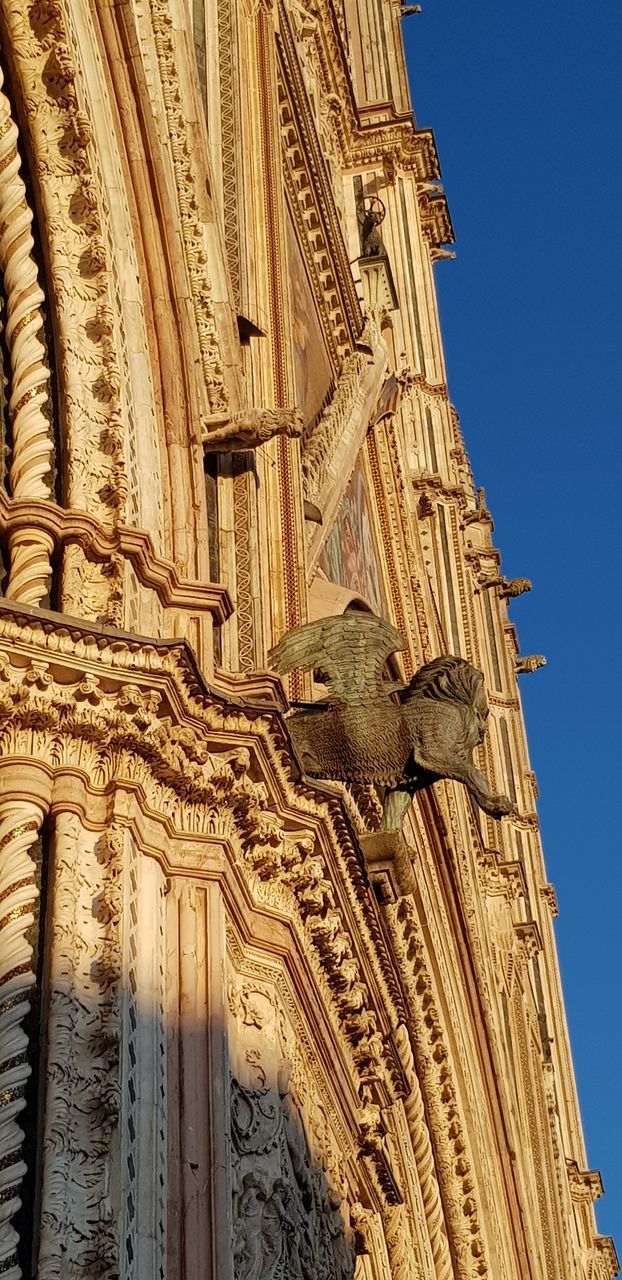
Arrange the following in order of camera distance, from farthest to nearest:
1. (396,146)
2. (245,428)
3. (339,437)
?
(396,146) → (339,437) → (245,428)

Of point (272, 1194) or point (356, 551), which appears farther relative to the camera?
point (356, 551)

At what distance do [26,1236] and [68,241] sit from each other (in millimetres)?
4540

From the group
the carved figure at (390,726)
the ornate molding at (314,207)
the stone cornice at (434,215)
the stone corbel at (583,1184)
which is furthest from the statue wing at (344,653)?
the stone corbel at (583,1184)

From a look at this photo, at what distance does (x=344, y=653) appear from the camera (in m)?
9.03

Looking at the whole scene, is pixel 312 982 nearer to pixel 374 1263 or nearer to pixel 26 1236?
pixel 26 1236

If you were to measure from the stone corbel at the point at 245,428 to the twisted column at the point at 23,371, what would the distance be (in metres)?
0.95

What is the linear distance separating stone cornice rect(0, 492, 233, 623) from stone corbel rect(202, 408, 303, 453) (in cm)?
98

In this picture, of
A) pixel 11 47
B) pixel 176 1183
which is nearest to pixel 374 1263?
pixel 176 1183

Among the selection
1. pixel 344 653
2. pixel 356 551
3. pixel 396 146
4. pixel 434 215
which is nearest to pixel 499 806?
A: pixel 344 653

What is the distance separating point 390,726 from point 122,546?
132cm

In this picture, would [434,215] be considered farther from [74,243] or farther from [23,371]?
[23,371]

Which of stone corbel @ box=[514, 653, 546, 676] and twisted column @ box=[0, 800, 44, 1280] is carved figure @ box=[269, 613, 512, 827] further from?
stone corbel @ box=[514, 653, 546, 676]

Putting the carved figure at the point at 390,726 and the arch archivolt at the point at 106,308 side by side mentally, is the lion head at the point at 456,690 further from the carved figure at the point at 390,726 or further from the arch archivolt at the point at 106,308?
the arch archivolt at the point at 106,308

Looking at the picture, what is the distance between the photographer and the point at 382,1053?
30.7 feet
